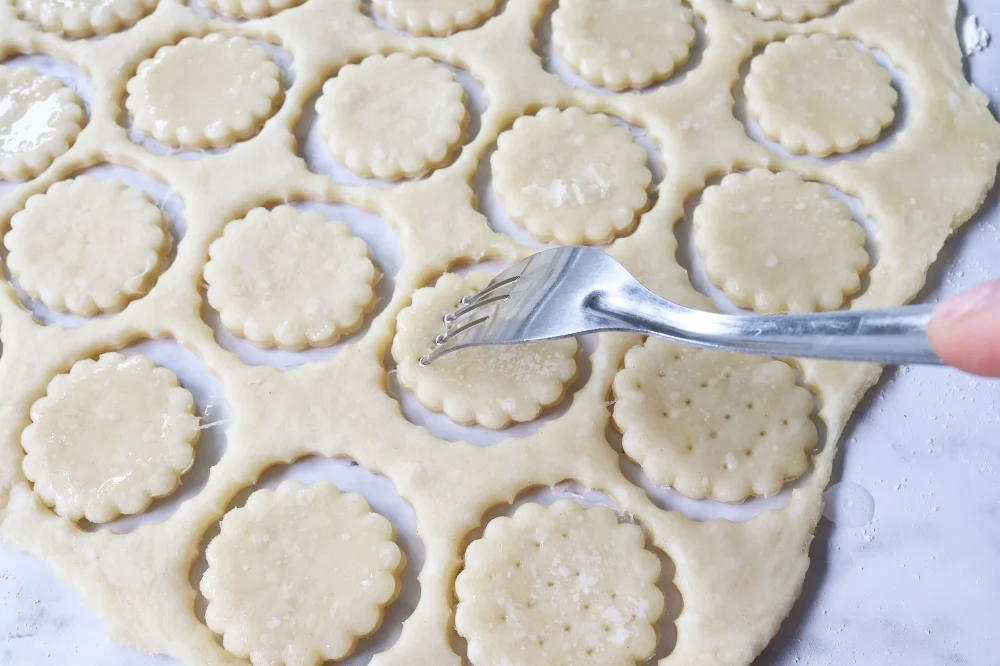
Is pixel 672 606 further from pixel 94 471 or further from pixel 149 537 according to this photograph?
pixel 94 471

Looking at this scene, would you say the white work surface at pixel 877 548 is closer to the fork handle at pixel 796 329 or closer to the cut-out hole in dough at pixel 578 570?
the cut-out hole in dough at pixel 578 570

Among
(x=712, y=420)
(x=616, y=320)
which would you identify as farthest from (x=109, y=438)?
(x=712, y=420)

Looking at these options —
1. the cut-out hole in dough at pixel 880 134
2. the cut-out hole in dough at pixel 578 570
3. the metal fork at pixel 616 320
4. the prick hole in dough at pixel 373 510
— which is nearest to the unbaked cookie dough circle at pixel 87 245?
the prick hole in dough at pixel 373 510

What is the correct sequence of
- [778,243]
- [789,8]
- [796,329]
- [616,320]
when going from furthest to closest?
1. [789,8]
2. [778,243]
3. [616,320]
4. [796,329]

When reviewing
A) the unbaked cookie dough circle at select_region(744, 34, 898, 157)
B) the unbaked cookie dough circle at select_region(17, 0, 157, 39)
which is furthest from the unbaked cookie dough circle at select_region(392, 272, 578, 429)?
the unbaked cookie dough circle at select_region(17, 0, 157, 39)

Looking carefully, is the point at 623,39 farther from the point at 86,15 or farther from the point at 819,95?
the point at 86,15

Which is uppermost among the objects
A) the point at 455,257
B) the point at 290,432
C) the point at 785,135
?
the point at 785,135

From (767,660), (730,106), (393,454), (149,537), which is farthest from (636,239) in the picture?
(149,537)
